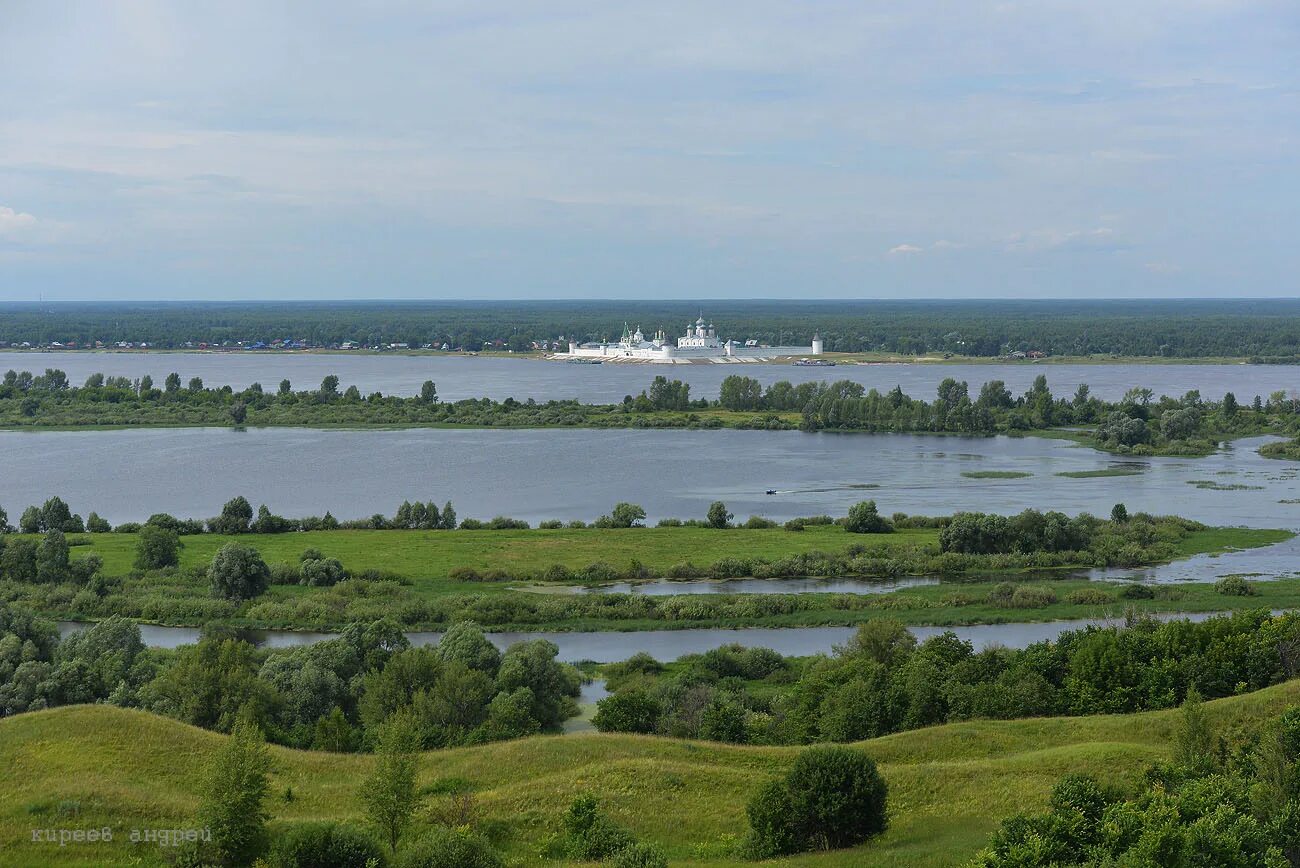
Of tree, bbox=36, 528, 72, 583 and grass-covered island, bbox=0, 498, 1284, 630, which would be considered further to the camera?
tree, bbox=36, 528, 72, 583

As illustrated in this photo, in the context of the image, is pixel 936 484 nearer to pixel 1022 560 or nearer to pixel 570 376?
pixel 1022 560

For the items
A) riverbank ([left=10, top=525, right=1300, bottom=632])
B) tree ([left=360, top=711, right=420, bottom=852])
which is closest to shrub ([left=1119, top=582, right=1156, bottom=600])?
riverbank ([left=10, top=525, right=1300, bottom=632])

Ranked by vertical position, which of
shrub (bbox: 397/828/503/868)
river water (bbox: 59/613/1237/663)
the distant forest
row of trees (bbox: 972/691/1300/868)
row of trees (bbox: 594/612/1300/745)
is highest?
the distant forest

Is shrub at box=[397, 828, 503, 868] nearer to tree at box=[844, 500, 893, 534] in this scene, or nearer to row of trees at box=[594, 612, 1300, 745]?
row of trees at box=[594, 612, 1300, 745]

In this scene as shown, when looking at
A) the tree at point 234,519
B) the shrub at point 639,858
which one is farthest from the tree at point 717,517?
the shrub at point 639,858

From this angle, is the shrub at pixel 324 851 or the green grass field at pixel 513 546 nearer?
the shrub at pixel 324 851

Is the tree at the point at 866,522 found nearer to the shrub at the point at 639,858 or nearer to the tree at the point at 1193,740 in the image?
the tree at the point at 1193,740

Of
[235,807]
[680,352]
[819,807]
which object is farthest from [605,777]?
[680,352]
